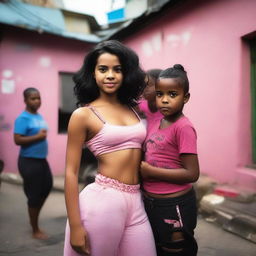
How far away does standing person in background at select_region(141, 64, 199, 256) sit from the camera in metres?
1.62

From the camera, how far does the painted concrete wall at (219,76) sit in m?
4.25

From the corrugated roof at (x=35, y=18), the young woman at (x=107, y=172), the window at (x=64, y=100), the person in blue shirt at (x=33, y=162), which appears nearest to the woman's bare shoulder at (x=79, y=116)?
the young woman at (x=107, y=172)

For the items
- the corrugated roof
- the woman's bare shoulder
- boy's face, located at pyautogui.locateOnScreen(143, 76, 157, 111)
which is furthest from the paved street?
the corrugated roof

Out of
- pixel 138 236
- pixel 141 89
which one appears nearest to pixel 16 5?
pixel 141 89

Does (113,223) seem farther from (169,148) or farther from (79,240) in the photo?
(169,148)

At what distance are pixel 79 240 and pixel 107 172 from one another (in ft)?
1.21

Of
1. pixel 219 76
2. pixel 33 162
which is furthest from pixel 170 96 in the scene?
pixel 219 76

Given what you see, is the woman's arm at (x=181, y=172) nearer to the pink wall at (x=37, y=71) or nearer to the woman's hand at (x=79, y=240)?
the woman's hand at (x=79, y=240)

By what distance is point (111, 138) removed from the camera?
158 cm

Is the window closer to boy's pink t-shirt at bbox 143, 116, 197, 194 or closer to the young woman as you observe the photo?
the young woman

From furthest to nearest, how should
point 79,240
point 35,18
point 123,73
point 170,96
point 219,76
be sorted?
point 35,18 < point 219,76 < point 123,73 < point 170,96 < point 79,240

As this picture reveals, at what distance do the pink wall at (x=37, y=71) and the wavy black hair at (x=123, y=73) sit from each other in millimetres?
5882

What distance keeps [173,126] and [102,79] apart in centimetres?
48

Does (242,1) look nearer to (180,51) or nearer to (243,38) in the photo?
(243,38)
